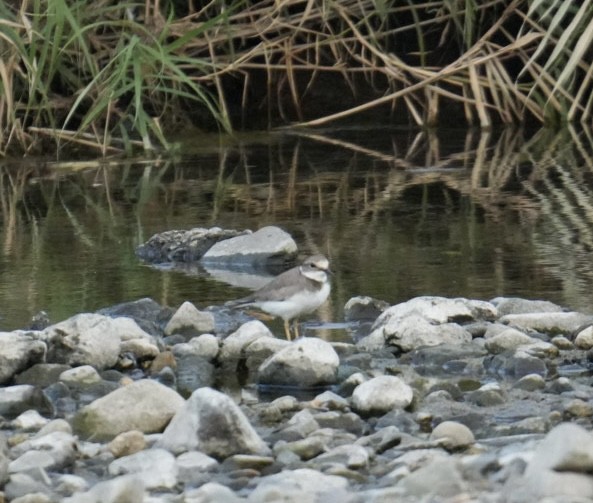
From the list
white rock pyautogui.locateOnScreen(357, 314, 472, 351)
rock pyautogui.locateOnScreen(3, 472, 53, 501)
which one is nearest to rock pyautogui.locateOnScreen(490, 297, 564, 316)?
white rock pyautogui.locateOnScreen(357, 314, 472, 351)

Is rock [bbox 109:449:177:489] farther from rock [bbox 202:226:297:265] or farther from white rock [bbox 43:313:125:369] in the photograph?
rock [bbox 202:226:297:265]

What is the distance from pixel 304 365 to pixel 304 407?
31 centimetres

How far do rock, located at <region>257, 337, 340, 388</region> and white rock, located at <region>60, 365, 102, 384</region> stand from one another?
548 mm

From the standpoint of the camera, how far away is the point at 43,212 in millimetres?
8266

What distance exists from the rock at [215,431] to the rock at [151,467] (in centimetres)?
9

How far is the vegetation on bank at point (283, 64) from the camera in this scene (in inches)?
395

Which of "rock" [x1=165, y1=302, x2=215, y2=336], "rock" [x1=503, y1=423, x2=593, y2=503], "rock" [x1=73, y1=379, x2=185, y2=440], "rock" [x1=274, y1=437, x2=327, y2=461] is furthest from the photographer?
"rock" [x1=165, y1=302, x2=215, y2=336]

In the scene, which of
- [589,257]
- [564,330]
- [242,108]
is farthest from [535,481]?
[242,108]

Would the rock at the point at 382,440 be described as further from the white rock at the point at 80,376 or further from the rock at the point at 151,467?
the white rock at the point at 80,376

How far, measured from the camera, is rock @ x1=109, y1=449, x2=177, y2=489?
3715 millimetres

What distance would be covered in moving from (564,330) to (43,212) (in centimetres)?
381

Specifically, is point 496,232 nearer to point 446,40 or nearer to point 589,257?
point 589,257

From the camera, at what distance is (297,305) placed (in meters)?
5.37

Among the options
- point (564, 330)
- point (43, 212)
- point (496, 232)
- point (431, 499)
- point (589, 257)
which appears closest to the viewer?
point (431, 499)
